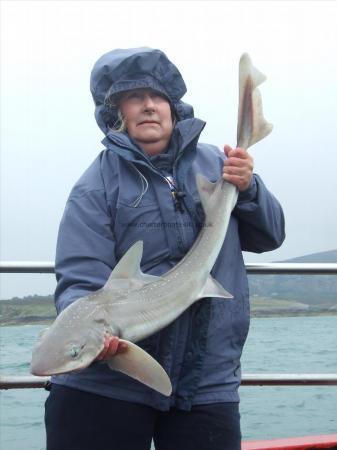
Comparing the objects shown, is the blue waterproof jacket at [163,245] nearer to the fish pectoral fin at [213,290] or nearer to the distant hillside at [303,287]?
the fish pectoral fin at [213,290]

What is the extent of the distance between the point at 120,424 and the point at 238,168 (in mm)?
1109

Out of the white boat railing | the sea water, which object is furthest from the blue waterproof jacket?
the sea water

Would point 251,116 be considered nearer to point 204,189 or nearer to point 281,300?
point 204,189

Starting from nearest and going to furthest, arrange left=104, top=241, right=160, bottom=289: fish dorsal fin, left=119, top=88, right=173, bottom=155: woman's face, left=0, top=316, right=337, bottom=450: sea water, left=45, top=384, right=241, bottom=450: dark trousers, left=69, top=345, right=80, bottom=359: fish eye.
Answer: left=69, top=345, right=80, bottom=359: fish eye, left=104, top=241, right=160, bottom=289: fish dorsal fin, left=45, top=384, right=241, bottom=450: dark trousers, left=119, top=88, right=173, bottom=155: woman's face, left=0, top=316, right=337, bottom=450: sea water

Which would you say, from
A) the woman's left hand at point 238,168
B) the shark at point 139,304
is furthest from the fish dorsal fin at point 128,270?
the woman's left hand at point 238,168

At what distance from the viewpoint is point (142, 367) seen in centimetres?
212

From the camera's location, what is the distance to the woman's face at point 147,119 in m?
2.72

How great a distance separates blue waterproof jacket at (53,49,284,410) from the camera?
7.89 feet

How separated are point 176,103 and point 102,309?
3.73 ft

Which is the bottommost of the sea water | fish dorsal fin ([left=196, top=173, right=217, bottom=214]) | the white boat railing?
the sea water

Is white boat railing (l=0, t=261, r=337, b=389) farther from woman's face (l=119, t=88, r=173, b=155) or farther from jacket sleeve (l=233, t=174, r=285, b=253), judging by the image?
woman's face (l=119, t=88, r=173, b=155)

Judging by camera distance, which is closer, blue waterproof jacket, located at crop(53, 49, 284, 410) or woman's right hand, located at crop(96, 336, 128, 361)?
woman's right hand, located at crop(96, 336, 128, 361)

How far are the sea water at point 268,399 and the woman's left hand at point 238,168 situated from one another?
1909mm

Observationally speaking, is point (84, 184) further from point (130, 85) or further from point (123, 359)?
point (123, 359)
